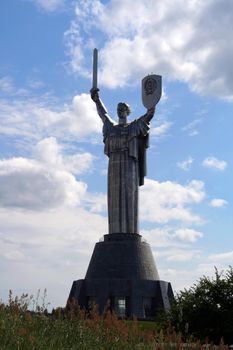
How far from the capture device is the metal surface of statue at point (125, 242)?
31363 mm

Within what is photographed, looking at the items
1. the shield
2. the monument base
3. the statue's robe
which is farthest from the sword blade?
the monument base

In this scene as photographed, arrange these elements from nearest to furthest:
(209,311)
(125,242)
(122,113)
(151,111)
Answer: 1. (209,311)
2. (125,242)
3. (151,111)
4. (122,113)

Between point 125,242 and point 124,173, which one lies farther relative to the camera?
point 124,173

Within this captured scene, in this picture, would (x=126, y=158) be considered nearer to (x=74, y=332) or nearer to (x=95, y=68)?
(x=95, y=68)

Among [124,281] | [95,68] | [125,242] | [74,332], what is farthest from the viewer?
[95,68]

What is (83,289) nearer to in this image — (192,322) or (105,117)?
(105,117)

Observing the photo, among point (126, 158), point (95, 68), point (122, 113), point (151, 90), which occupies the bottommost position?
point (126, 158)

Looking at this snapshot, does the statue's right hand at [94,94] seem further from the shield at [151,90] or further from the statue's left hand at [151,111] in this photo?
the statue's left hand at [151,111]

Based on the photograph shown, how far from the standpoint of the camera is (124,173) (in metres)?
A: 34.8

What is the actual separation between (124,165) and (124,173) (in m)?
0.49

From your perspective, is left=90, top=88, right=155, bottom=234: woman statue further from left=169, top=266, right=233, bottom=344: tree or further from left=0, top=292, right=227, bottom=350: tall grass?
left=0, top=292, right=227, bottom=350: tall grass

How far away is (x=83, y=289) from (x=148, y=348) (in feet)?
87.1

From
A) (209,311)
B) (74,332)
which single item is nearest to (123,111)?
(209,311)

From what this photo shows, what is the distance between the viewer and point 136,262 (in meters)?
32.5
